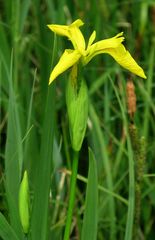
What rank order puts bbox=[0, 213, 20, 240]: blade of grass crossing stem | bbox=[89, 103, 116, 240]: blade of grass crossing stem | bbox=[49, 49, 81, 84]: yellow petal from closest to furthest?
bbox=[49, 49, 81, 84]: yellow petal < bbox=[0, 213, 20, 240]: blade of grass crossing stem < bbox=[89, 103, 116, 240]: blade of grass crossing stem

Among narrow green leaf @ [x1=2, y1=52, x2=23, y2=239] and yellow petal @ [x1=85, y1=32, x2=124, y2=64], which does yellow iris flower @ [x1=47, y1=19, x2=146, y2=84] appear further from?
narrow green leaf @ [x1=2, y1=52, x2=23, y2=239]

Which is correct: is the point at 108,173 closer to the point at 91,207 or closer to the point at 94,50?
the point at 91,207

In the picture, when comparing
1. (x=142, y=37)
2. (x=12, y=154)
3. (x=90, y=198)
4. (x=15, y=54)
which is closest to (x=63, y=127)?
(x=15, y=54)

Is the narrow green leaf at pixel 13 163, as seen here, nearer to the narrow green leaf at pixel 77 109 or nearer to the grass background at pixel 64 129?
the grass background at pixel 64 129

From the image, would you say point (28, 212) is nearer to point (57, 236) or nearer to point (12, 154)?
point (12, 154)

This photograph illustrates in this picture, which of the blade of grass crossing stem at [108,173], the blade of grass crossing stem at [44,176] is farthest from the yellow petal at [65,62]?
the blade of grass crossing stem at [108,173]

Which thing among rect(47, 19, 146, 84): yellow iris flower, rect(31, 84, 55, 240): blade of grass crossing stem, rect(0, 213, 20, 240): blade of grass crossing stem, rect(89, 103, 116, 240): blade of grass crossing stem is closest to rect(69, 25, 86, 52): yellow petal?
rect(47, 19, 146, 84): yellow iris flower
